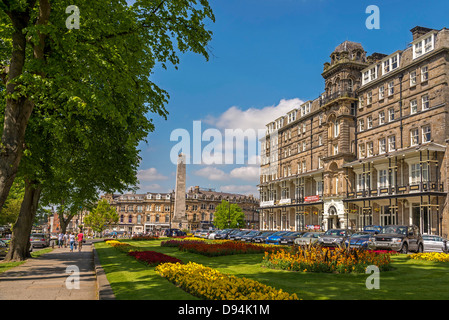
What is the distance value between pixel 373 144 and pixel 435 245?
66.4 feet

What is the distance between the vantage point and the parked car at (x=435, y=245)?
2680 cm

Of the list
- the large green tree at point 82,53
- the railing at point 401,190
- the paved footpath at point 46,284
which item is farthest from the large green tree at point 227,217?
the large green tree at point 82,53

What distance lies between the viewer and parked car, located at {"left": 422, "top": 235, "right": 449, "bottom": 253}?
87.9 feet

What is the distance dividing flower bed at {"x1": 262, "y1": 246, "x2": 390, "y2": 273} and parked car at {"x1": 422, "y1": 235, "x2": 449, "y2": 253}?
1503 centimetres

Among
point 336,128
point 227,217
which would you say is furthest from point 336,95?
point 227,217

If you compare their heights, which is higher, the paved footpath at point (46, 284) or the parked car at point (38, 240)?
the paved footpath at point (46, 284)

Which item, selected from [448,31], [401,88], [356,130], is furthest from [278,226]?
[448,31]

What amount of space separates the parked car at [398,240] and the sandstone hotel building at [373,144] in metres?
12.8

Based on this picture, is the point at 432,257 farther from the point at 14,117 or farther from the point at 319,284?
the point at 14,117

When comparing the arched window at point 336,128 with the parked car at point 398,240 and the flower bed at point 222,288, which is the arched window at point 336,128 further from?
the flower bed at point 222,288

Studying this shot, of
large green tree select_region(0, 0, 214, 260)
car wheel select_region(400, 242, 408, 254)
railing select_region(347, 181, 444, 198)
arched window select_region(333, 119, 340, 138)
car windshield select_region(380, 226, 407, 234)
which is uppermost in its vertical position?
arched window select_region(333, 119, 340, 138)

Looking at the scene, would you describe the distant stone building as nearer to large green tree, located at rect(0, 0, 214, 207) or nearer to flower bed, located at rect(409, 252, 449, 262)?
flower bed, located at rect(409, 252, 449, 262)

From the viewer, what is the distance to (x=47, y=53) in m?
12.8

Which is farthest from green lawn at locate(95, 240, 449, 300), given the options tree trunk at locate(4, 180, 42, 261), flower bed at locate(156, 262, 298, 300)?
tree trunk at locate(4, 180, 42, 261)
